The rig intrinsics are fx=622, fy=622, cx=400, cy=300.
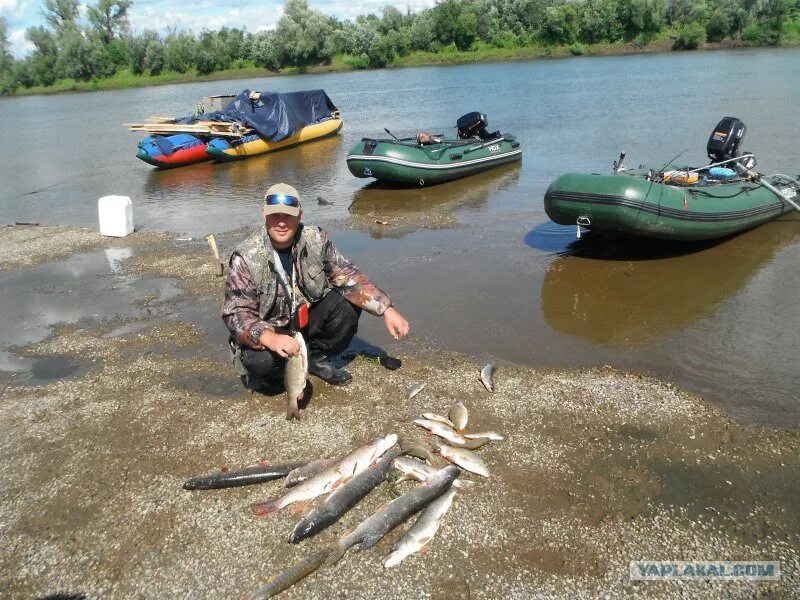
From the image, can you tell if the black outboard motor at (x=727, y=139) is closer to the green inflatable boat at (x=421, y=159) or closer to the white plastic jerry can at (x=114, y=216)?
the green inflatable boat at (x=421, y=159)

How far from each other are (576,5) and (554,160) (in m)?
46.9

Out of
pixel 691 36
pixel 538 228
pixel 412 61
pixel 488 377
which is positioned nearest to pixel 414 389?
pixel 488 377

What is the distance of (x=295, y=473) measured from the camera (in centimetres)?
386

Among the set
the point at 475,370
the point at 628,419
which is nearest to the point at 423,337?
the point at 475,370

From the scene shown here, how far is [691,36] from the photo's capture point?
156 ft

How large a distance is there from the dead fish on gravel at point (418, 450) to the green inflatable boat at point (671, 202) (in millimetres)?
4635

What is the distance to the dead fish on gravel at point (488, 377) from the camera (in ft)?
16.1

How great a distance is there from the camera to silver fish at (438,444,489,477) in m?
3.90

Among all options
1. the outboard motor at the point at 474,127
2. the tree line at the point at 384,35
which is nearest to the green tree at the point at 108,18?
the tree line at the point at 384,35

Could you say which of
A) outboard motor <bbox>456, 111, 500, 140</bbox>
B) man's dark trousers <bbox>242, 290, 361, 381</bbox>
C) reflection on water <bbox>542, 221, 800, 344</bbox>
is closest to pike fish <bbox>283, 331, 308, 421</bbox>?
man's dark trousers <bbox>242, 290, 361, 381</bbox>

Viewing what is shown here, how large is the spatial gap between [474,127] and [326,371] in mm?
10473

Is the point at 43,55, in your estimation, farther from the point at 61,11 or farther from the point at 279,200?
the point at 279,200

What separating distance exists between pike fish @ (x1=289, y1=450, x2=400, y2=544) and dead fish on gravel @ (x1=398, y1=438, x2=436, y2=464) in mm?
85

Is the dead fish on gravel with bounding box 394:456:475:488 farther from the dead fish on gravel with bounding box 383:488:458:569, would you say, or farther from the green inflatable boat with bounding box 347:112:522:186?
the green inflatable boat with bounding box 347:112:522:186
